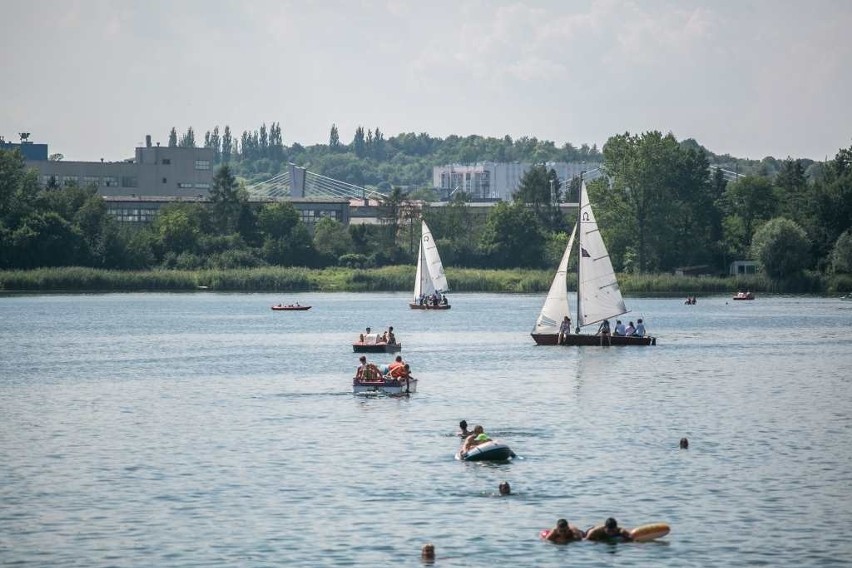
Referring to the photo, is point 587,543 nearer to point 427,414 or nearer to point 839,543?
point 839,543

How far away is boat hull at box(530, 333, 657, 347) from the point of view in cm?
10231

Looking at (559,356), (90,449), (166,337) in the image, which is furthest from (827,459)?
(166,337)

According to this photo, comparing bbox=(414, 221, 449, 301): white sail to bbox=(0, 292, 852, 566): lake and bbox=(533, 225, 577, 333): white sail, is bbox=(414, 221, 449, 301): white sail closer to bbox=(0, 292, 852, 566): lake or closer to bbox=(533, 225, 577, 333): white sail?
bbox=(0, 292, 852, 566): lake

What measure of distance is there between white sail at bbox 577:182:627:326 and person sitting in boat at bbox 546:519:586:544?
6034 centimetres

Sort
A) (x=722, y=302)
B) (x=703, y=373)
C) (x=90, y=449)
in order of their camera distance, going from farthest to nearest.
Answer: (x=722, y=302)
(x=703, y=373)
(x=90, y=449)

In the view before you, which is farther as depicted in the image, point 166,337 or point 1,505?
point 166,337

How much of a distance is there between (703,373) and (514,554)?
50.4 m

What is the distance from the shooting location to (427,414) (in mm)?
69188

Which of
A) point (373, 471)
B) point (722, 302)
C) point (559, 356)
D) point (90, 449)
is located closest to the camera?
point (373, 471)

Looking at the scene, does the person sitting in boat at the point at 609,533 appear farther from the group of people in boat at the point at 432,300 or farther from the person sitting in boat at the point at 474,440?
the group of people in boat at the point at 432,300

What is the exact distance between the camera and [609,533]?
42.2 metres

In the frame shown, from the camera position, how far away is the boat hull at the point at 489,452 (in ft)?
178

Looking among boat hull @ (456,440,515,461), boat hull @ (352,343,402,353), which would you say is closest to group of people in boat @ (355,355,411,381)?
boat hull @ (456,440,515,461)

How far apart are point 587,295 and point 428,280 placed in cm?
5842
